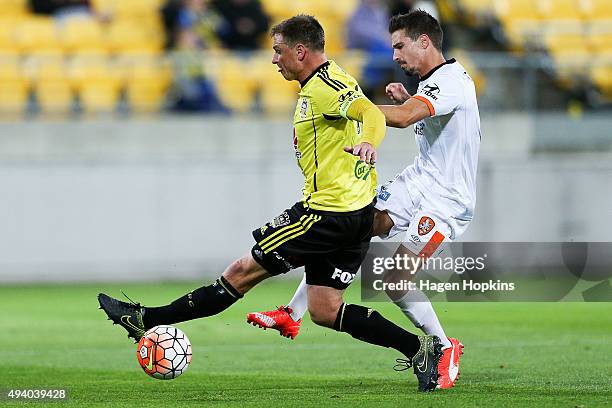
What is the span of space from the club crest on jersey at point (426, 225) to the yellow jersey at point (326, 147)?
1.64ft

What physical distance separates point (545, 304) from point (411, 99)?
22.3 ft

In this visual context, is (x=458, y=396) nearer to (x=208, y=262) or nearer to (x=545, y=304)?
(x=545, y=304)

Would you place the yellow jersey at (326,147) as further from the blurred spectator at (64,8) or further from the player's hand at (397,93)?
the blurred spectator at (64,8)

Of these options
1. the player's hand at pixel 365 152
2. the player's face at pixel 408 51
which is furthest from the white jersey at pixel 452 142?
the player's hand at pixel 365 152

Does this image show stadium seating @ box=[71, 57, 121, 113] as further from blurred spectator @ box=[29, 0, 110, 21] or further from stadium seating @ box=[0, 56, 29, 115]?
blurred spectator @ box=[29, 0, 110, 21]

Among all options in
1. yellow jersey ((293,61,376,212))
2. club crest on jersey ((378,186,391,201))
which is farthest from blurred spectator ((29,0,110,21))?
yellow jersey ((293,61,376,212))

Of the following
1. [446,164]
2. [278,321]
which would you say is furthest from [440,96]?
[278,321]

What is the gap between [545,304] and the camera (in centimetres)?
1382

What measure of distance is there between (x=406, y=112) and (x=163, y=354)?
210cm

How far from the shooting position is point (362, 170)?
25.2 ft

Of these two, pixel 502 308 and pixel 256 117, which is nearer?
pixel 502 308

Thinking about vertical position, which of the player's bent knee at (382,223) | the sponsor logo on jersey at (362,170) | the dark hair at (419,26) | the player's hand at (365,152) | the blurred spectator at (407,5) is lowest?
the player's bent knee at (382,223)

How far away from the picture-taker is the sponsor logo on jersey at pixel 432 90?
766 centimetres

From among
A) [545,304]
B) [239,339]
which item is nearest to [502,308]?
[545,304]
